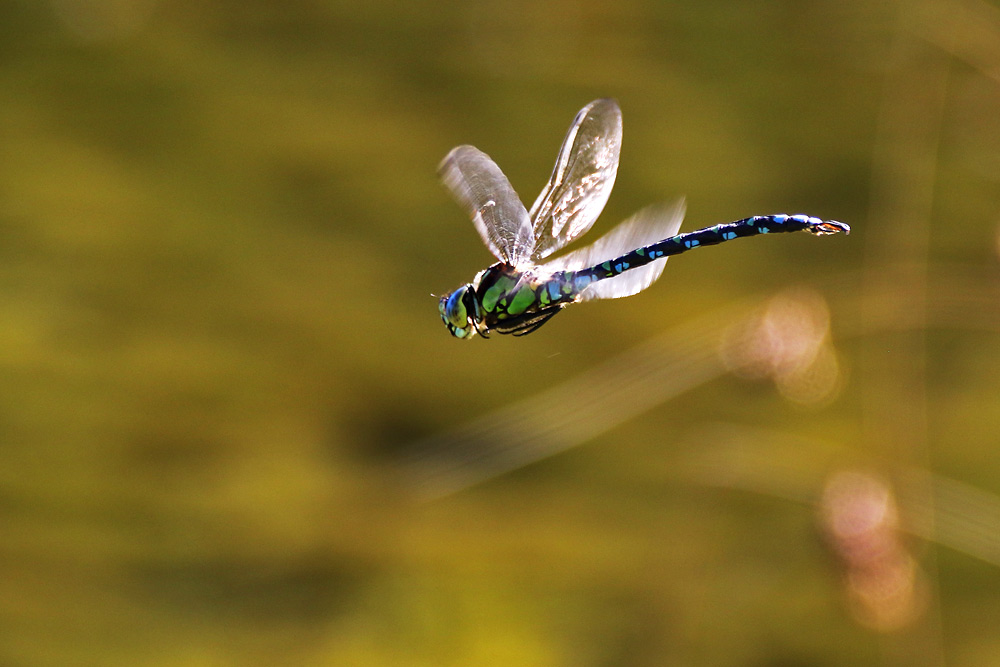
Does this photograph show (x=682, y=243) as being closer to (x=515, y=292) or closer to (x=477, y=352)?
(x=515, y=292)

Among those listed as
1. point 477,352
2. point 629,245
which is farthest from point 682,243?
point 477,352

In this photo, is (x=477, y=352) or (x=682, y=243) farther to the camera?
(x=477, y=352)

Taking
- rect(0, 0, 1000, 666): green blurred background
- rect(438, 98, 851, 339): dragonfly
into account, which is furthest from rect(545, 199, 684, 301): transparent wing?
rect(0, 0, 1000, 666): green blurred background

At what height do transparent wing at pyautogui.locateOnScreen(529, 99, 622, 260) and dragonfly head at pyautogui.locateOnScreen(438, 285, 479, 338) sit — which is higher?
transparent wing at pyautogui.locateOnScreen(529, 99, 622, 260)

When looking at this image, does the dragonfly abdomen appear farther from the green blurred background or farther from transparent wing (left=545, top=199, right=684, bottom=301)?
the green blurred background

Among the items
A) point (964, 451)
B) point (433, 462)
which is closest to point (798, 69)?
point (964, 451)

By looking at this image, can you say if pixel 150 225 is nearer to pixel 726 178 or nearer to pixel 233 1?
pixel 233 1

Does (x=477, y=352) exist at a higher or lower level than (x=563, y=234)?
higher
